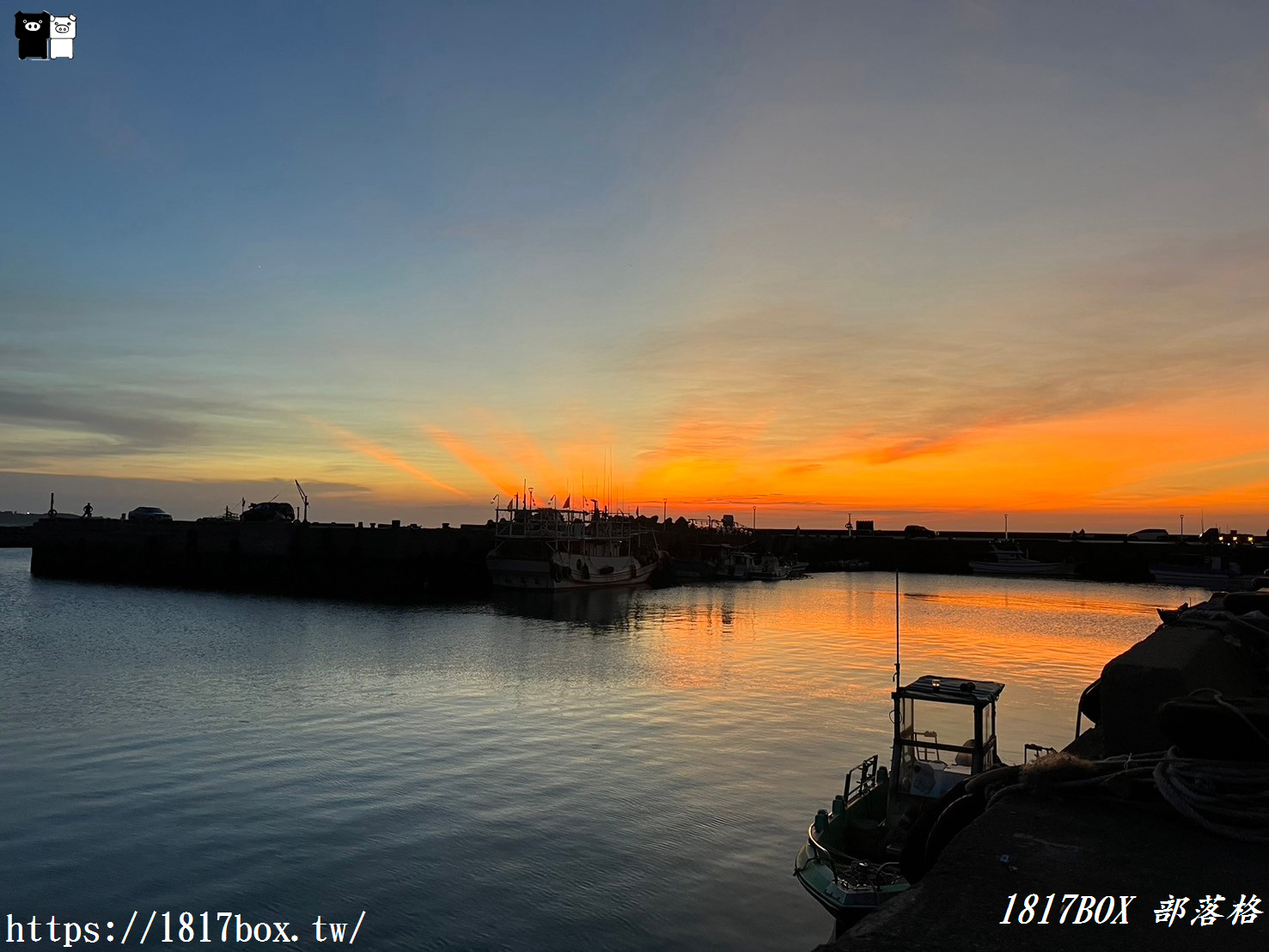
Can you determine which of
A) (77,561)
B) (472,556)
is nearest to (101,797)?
(472,556)

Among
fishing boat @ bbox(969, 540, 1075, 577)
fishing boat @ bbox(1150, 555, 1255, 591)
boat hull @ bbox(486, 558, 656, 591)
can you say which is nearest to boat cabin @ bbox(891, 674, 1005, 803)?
boat hull @ bbox(486, 558, 656, 591)

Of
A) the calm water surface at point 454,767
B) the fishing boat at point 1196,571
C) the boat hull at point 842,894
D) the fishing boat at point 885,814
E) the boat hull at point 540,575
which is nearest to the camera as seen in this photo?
the boat hull at point 842,894

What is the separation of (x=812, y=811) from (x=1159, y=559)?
396 ft

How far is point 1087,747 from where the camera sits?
8.15 meters

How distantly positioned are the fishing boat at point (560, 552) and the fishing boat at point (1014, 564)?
54.7 m

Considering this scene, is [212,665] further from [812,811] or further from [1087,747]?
[1087,747]

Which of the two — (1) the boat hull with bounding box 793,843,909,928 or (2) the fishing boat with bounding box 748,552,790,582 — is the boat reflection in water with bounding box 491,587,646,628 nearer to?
(2) the fishing boat with bounding box 748,552,790,582

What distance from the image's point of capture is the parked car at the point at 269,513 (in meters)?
106

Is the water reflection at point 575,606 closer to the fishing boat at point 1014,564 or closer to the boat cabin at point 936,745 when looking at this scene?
the boat cabin at point 936,745

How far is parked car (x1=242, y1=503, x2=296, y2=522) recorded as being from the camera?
10631cm

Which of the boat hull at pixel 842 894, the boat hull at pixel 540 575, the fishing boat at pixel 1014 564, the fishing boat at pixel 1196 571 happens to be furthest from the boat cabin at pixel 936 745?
the fishing boat at pixel 1014 564

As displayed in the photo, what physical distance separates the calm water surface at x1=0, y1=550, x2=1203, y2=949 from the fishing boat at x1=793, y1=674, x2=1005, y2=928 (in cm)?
164

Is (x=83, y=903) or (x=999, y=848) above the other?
(x=999, y=848)

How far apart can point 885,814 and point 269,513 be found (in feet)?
340
